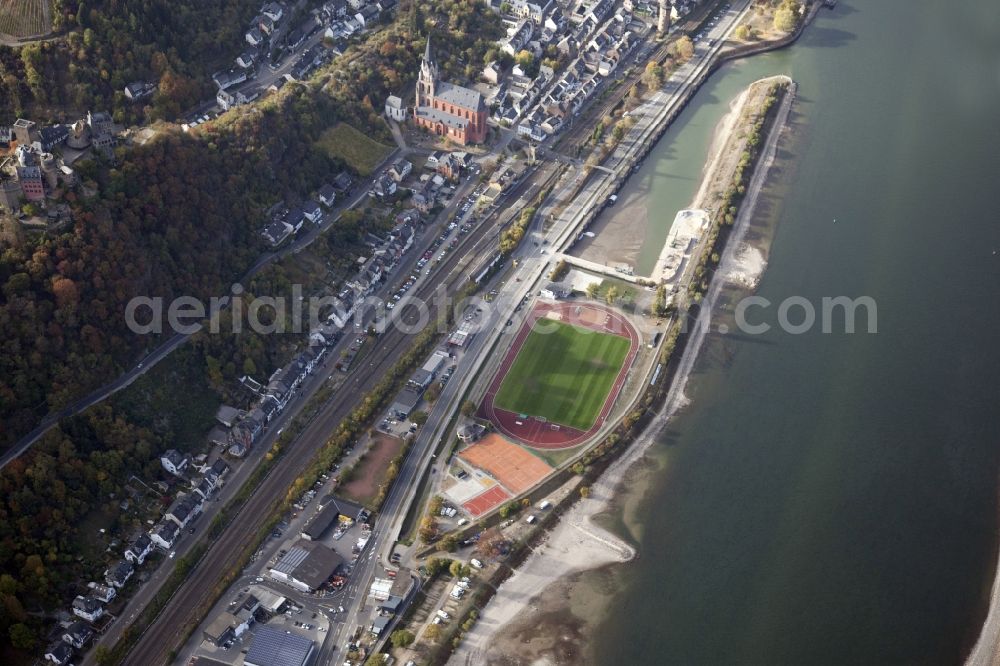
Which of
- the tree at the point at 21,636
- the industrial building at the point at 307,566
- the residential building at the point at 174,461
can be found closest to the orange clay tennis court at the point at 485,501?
the industrial building at the point at 307,566

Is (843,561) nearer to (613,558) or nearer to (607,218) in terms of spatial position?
(613,558)

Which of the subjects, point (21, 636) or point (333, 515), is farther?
point (333, 515)

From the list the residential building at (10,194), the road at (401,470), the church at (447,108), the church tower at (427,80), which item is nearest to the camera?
the road at (401,470)

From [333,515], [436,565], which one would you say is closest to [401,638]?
[436,565]

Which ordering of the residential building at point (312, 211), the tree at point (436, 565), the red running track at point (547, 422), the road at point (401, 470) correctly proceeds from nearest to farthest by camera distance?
the road at point (401, 470) → the tree at point (436, 565) → the red running track at point (547, 422) → the residential building at point (312, 211)

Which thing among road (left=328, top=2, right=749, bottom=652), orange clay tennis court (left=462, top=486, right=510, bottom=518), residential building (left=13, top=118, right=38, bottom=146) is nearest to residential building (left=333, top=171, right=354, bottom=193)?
road (left=328, top=2, right=749, bottom=652)

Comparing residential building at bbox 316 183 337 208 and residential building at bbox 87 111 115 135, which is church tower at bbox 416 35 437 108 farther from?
residential building at bbox 87 111 115 135

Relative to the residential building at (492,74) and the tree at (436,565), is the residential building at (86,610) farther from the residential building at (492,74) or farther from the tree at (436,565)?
the residential building at (492,74)

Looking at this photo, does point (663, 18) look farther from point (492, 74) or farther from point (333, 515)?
point (333, 515)
